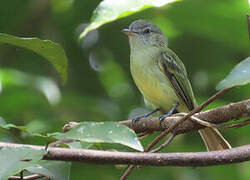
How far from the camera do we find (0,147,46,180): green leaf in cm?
137

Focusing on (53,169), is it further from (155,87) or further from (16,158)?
(155,87)

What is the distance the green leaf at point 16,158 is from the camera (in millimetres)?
1372

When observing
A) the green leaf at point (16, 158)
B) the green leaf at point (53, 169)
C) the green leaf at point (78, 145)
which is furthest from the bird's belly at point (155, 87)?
the green leaf at point (16, 158)

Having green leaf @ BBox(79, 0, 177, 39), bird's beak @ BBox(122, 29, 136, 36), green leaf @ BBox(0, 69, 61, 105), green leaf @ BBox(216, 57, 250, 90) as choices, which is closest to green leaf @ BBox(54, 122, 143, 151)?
green leaf @ BBox(216, 57, 250, 90)

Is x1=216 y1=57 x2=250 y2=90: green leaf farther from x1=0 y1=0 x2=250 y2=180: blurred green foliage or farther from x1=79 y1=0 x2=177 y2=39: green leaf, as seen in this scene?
x1=0 y1=0 x2=250 y2=180: blurred green foliage

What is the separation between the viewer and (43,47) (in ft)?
5.79


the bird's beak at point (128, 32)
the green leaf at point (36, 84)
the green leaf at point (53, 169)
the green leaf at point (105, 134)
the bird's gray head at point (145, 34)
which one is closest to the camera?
the green leaf at point (105, 134)

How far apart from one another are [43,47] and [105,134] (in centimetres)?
48

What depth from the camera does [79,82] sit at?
4449mm

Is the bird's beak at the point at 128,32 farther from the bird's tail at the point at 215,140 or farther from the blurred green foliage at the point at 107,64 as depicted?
the bird's tail at the point at 215,140

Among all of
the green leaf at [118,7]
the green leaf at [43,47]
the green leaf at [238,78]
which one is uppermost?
the green leaf at [118,7]

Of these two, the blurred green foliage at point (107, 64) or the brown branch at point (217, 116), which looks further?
the blurred green foliage at point (107, 64)

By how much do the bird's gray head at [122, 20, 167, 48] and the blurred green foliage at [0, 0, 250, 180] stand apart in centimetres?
9

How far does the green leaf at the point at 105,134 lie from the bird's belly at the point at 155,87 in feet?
6.63
